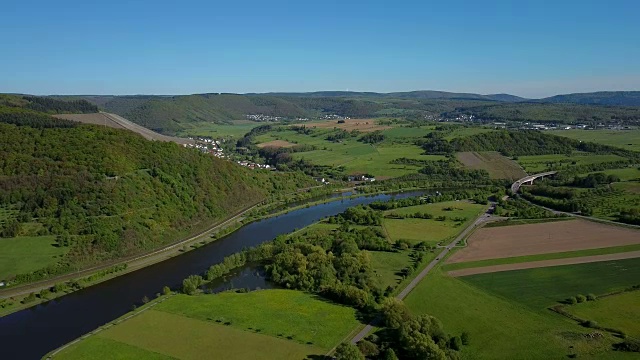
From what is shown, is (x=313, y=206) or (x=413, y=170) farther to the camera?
(x=413, y=170)

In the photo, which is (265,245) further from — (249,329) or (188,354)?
(188,354)

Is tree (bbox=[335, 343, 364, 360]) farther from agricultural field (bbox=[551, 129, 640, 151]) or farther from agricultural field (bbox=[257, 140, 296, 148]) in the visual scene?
agricultural field (bbox=[551, 129, 640, 151])

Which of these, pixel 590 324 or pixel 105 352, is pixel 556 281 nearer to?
pixel 590 324

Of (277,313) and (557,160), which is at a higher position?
(557,160)

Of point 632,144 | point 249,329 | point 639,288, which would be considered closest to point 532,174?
point 632,144

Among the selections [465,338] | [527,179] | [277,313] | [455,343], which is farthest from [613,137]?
[277,313]

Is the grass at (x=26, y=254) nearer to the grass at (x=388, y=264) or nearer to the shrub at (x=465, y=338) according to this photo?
the grass at (x=388, y=264)
